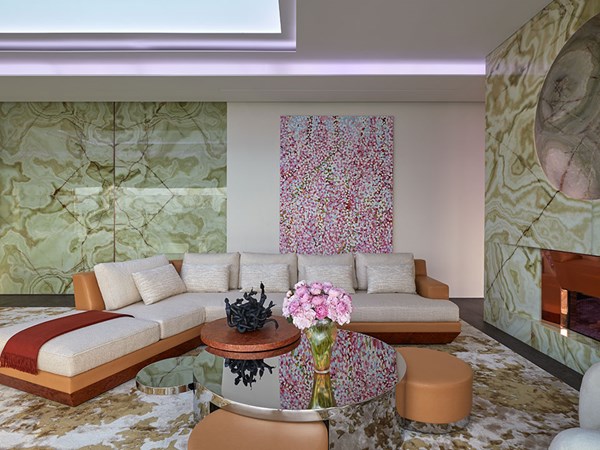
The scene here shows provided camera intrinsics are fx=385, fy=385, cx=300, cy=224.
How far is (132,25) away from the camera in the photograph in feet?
13.5

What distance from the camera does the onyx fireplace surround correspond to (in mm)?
3174

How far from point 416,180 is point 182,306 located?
374 cm

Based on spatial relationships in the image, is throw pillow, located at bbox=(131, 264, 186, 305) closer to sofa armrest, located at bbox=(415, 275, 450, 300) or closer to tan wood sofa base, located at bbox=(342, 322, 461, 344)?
tan wood sofa base, located at bbox=(342, 322, 461, 344)

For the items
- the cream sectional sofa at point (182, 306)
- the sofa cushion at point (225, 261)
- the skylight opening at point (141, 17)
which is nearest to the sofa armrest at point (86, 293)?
the cream sectional sofa at point (182, 306)

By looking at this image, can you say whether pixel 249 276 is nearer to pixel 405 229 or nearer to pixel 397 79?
pixel 405 229

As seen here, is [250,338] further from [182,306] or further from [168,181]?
[168,181]

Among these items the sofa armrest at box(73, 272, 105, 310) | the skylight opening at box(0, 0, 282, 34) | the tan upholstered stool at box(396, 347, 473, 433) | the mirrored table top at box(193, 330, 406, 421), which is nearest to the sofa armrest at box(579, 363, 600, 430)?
the tan upholstered stool at box(396, 347, 473, 433)

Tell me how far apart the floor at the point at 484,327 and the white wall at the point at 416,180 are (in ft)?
2.15

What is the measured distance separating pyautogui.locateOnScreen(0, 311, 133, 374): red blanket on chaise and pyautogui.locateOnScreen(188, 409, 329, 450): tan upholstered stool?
5.20 feet

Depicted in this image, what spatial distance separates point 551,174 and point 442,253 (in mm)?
2437

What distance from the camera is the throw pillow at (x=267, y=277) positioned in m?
4.21

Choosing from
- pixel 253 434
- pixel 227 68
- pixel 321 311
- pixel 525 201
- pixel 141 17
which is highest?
pixel 141 17

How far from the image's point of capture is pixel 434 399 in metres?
2.18

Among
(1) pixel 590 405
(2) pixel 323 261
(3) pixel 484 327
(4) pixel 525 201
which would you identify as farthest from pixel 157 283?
(4) pixel 525 201
